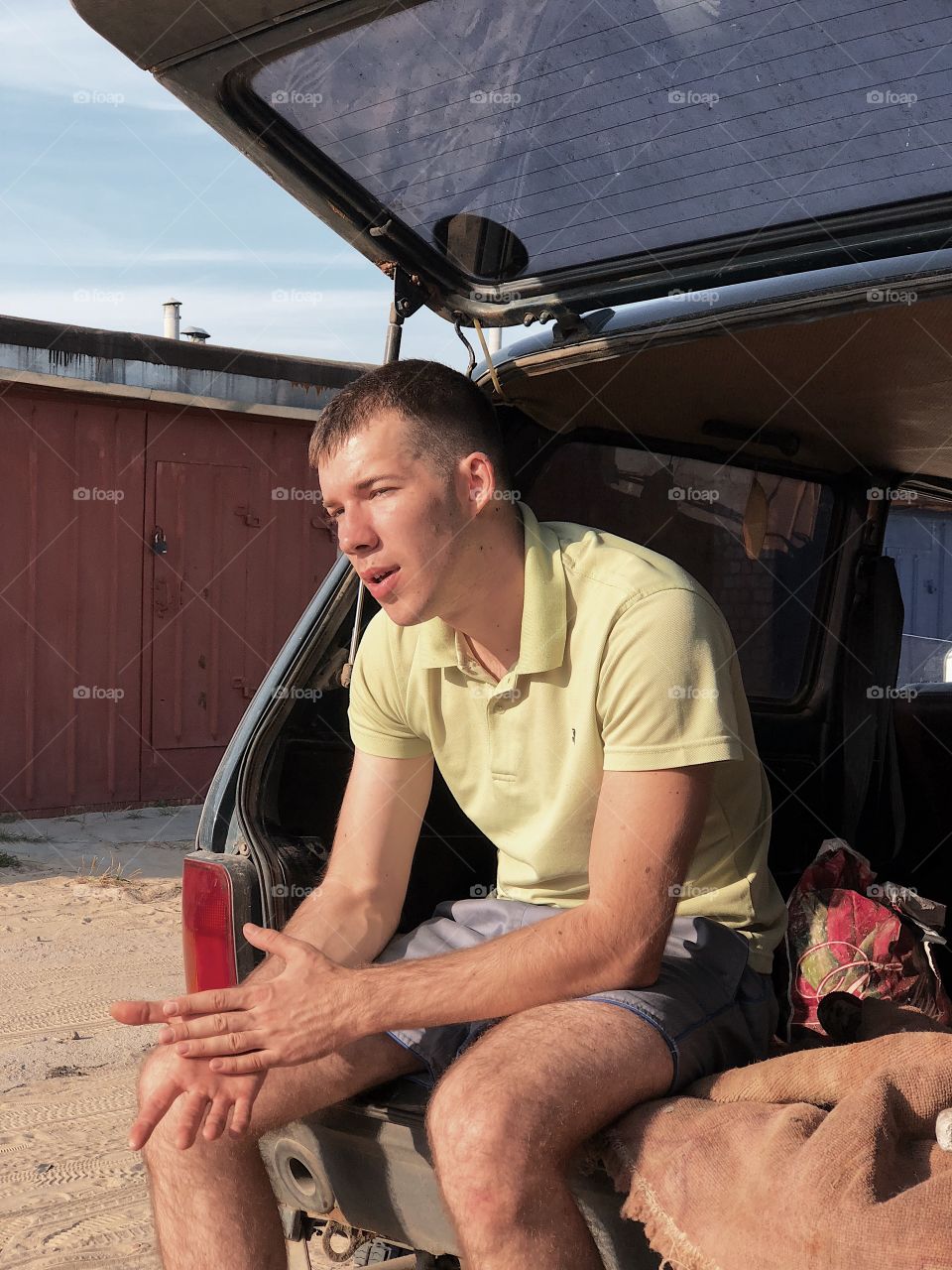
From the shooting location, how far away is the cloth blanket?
1.62m

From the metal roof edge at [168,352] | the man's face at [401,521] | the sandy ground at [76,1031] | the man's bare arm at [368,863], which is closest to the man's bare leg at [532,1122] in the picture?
the man's bare arm at [368,863]

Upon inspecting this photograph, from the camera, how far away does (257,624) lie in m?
10.4

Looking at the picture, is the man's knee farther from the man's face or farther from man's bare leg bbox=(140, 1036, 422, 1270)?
the man's face

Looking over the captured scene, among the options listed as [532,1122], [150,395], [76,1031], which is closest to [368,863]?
[532,1122]

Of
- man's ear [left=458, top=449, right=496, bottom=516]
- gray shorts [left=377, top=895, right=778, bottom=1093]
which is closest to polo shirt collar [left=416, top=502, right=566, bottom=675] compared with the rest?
man's ear [left=458, top=449, right=496, bottom=516]

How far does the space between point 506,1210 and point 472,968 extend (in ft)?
1.30

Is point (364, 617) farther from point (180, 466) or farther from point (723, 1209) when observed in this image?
point (180, 466)

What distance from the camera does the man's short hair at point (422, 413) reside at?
2.43 meters

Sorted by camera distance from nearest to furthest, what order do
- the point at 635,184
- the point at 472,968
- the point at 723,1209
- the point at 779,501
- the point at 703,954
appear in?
1. the point at 723,1209
2. the point at 472,968
3. the point at 703,954
4. the point at 635,184
5. the point at 779,501

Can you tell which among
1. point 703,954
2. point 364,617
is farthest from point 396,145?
point 703,954

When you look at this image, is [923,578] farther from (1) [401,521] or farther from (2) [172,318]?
(2) [172,318]

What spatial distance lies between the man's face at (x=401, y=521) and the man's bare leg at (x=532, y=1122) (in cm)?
79

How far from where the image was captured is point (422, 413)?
2451 mm

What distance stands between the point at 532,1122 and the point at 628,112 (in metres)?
1.73
